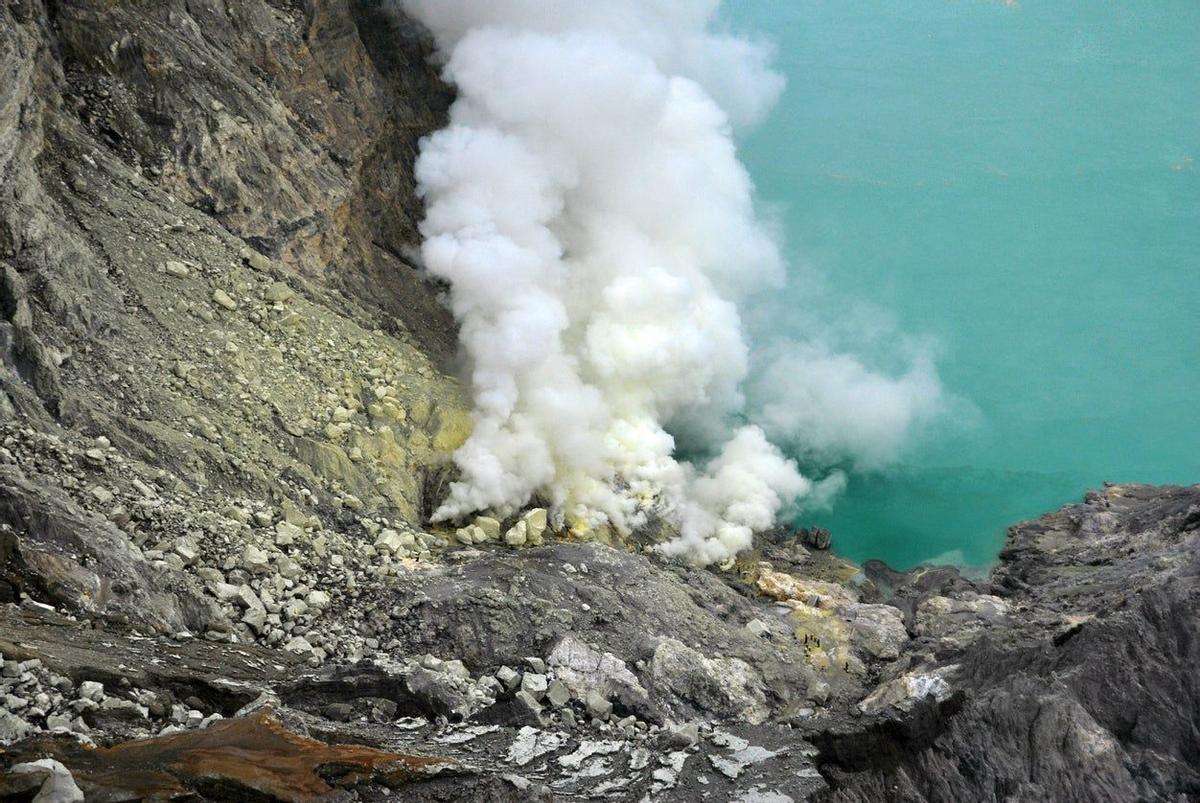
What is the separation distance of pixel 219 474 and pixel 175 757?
596cm

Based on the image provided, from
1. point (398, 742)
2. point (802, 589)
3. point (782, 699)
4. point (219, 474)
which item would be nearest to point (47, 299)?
point (219, 474)

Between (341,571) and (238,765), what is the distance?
16.8 ft

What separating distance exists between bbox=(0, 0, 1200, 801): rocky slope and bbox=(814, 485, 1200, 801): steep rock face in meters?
0.04

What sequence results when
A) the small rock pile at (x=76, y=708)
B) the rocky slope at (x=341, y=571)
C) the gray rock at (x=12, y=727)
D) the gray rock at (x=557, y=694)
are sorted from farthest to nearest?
the gray rock at (x=557, y=694)
the rocky slope at (x=341, y=571)
the small rock pile at (x=76, y=708)
the gray rock at (x=12, y=727)

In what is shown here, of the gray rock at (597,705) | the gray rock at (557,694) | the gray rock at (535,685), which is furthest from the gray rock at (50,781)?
the gray rock at (597,705)

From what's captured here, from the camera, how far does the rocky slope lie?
8.23m

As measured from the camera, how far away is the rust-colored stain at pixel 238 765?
243 inches

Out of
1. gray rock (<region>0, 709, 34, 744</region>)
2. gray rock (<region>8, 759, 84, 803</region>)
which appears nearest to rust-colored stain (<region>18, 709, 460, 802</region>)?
gray rock (<region>8, 759, 84, 803</region>)

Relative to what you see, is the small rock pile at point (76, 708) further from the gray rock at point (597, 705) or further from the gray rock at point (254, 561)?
the gray rock at point (597, 705)

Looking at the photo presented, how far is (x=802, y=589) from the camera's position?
16984 mm

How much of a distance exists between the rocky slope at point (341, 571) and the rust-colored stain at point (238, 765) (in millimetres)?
26

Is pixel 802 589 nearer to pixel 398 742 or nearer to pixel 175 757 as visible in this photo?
pixel 398 742

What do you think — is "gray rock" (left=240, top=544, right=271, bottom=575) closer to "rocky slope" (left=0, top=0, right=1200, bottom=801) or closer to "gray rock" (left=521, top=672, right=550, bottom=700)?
"rocky slope" (left=0, top=0, right=1200, bottom=801)

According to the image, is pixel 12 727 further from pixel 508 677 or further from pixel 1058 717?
pixel 1058 717
